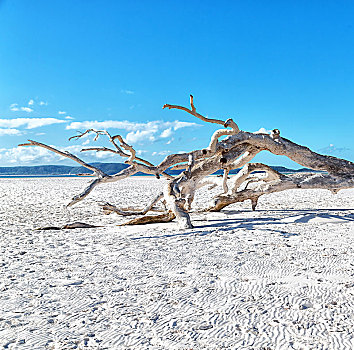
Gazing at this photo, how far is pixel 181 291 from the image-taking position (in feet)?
9.52

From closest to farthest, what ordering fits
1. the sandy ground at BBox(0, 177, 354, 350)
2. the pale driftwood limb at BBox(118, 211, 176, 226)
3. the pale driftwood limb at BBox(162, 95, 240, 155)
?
1. the sandy ground at BBox(0, 177, 354, 350)
2. the pale driftwood limb at BBox(118, 211, 176, 226)
3. the pale driftwood limb at BBox(162, 95, 240, 155)

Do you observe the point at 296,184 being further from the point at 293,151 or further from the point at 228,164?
the point at 228,164

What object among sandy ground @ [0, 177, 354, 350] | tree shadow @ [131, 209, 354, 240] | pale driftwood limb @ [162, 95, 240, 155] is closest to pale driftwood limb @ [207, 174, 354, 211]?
tree shadow @ [131, 209, 354, 240]

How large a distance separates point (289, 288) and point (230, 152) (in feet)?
15.2

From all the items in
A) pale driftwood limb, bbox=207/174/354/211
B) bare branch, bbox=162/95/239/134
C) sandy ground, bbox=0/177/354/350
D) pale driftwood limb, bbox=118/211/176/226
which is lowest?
sandy ground, bbox=0/177/354/350

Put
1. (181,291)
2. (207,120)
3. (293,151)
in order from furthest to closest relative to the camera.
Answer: (293,151) → (207,120) → (181,291)

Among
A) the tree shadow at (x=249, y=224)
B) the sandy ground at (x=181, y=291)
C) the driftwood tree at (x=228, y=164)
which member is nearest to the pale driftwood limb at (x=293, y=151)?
the driftwood tree at (x=228, y=164)

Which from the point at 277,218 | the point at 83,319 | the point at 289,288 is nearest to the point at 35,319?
the point at 83,319

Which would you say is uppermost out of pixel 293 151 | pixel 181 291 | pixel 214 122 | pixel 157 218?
pixel 214 122

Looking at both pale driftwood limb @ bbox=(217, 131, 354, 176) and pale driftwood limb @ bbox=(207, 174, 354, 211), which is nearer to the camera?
pale driftwood limb @ bbox=(217, 131, 354, 176)

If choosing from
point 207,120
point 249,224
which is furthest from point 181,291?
point 207,120

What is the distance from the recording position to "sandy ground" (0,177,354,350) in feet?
7.07

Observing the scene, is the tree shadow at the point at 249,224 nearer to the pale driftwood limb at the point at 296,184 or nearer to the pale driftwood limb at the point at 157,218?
the pale driftwood limb at the point at 157,218

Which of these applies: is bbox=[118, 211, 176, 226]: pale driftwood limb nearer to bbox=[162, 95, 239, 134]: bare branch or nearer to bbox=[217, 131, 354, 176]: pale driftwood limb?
bbox=[217, 131, 354, 176]: pale driftwood limb
